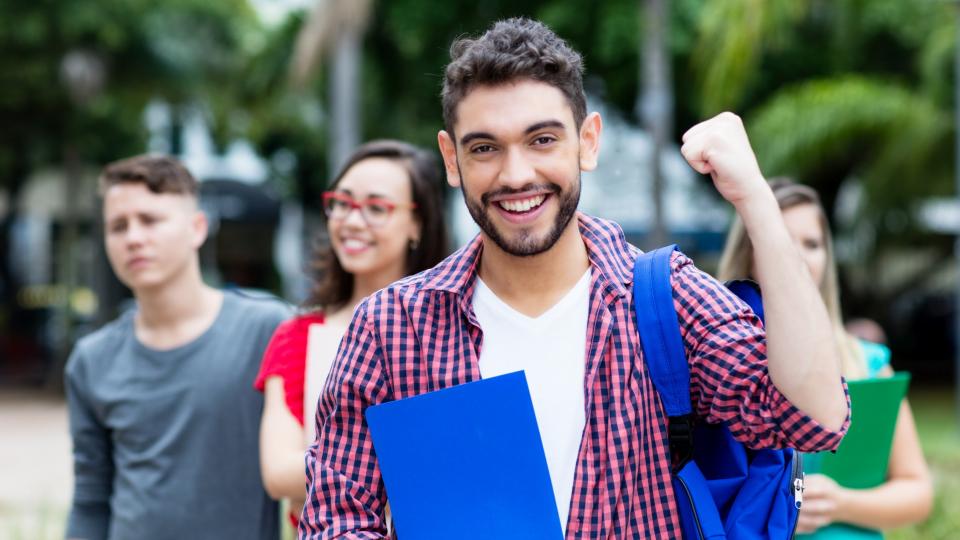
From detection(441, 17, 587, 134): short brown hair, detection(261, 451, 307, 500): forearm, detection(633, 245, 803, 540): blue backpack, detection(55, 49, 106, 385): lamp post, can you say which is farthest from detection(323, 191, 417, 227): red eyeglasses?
detection(55, 49, 106, 385): lamp post

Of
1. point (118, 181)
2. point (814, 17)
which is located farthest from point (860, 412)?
point (814, 17)

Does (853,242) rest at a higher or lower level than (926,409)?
higher

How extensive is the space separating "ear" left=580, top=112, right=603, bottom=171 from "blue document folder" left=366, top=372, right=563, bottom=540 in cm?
47

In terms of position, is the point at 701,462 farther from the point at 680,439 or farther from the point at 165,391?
the point at 165,391

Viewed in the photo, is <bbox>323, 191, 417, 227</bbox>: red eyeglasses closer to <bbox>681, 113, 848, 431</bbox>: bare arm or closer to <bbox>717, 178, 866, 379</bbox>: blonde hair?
<bbox>717, 178, 866, 379</bbox>: blonde hair

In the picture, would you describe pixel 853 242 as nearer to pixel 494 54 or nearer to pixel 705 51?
pixel 705 51

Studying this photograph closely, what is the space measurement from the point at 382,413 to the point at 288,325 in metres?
1.27

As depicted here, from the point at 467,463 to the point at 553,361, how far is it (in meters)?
0.24

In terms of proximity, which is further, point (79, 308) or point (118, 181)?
point (79, 308)

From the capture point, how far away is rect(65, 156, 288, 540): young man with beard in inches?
130

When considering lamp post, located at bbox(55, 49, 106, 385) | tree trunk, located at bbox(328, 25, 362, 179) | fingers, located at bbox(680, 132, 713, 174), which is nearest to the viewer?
fingers, located at bbox(680, 132, 713, 174)

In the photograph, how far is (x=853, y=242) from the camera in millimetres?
A: 17969

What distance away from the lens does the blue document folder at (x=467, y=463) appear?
1977 millimetres

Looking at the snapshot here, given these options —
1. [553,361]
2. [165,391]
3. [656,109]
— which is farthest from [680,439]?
[656,109]
